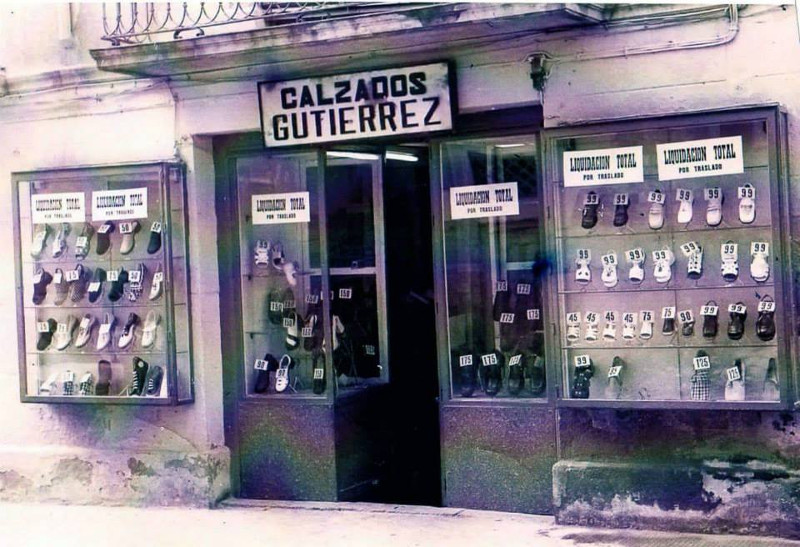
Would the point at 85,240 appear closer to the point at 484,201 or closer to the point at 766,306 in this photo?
the point at 484,201

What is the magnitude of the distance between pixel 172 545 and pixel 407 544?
1624 mm

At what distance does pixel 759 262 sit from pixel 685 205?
24.2 inches

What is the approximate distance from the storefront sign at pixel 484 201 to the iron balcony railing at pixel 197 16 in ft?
4.88

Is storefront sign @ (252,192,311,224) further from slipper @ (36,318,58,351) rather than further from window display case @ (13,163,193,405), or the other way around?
slipper @ (36,318,58,351)

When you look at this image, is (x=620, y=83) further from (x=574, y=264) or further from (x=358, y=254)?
(x=358, y=254)

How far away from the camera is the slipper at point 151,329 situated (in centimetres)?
899

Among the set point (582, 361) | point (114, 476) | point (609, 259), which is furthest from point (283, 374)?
point (609, 259)

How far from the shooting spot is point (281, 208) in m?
8.94

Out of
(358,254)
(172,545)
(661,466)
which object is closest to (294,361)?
(358,254)

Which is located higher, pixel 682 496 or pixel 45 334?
pixel 45 334

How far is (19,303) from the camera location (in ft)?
30.5

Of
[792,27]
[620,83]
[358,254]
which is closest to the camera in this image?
[792,27]

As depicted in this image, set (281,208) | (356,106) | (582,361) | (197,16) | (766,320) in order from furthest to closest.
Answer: (281,208), (197,16), (356,106), (582,361), (766,320)

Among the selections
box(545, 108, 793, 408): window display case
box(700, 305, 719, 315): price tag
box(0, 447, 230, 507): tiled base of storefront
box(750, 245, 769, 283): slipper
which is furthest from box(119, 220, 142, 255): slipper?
box(750, 245, 769, 283): slipper
